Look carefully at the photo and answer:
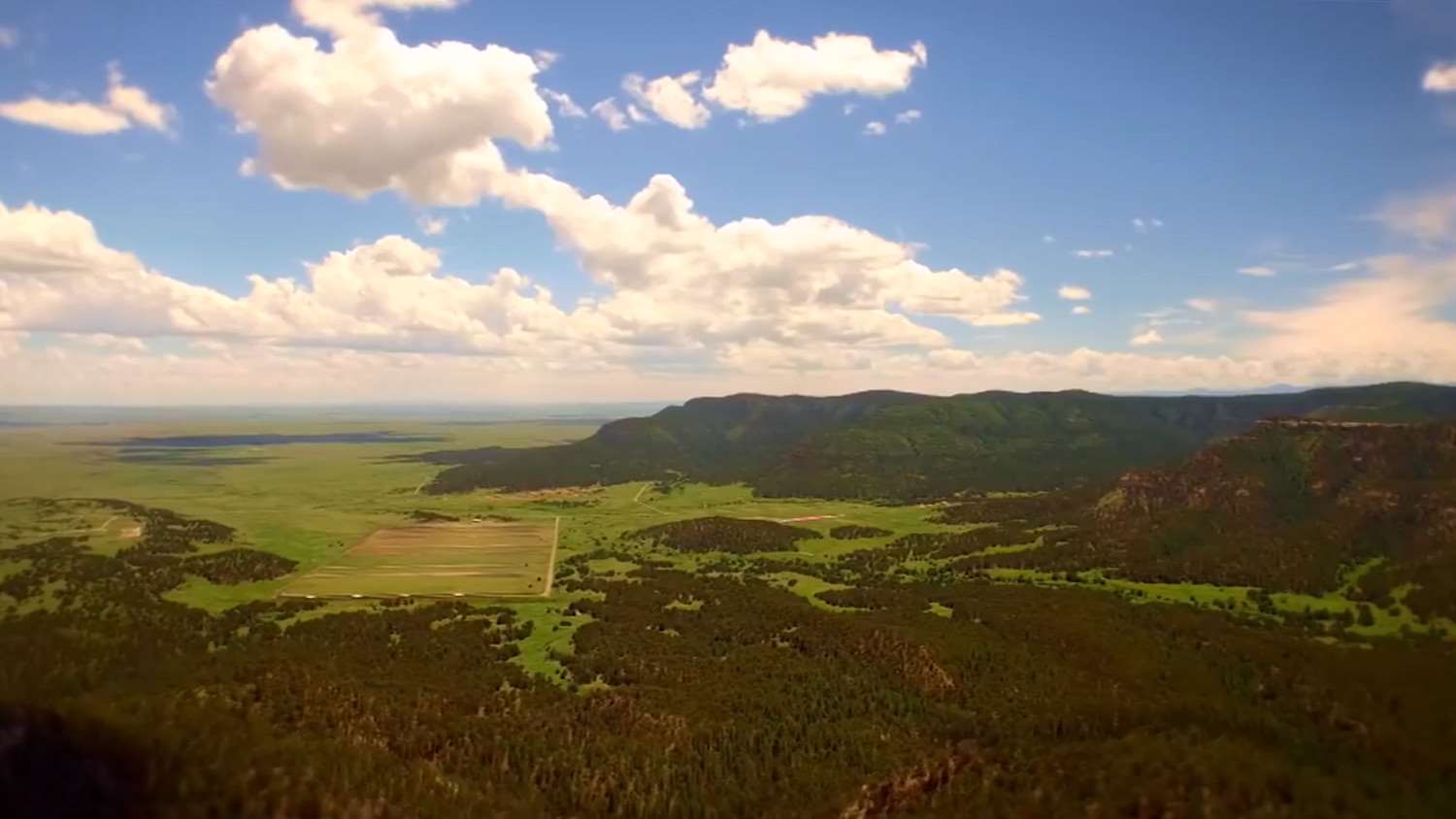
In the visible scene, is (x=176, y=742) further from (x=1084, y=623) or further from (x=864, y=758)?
(x=1084, y=623)

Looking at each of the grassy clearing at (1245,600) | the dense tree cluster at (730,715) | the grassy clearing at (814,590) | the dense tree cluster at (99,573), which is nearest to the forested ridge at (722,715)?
the dense tree cluster at (730,715)

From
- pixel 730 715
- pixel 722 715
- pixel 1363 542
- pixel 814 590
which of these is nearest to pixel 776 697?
pixel 730 715

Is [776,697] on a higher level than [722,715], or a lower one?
higher

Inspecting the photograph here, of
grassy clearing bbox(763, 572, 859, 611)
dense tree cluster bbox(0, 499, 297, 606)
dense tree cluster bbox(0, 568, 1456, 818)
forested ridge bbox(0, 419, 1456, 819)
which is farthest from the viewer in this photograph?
grassy clearing bbox(763, 572, 859, 611)

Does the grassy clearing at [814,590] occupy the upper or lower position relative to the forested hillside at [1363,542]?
lower

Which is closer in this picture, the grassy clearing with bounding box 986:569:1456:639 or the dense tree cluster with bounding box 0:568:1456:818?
the dense tree cluster with bounding box 0:568:1456:818

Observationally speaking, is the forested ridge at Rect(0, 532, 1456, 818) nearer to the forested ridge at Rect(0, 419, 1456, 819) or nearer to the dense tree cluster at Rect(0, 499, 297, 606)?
the forested ridge at Rect(0, 419, 1456, 819)

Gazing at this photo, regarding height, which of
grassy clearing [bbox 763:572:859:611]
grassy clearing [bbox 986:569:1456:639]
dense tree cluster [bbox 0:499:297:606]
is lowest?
grassy clearing [bbox 763:572:859:611]

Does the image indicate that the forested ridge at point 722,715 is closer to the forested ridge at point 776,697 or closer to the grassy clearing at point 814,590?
the forested ridge at point 776,697

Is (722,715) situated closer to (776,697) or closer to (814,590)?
(776,697)

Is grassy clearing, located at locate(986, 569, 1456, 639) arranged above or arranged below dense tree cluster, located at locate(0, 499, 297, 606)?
Result: below

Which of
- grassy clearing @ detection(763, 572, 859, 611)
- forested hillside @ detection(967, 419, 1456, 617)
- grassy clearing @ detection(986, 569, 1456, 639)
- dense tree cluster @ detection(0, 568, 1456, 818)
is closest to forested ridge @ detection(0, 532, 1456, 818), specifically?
dense tree cluster @ detection(0, 568, 1456, 818)

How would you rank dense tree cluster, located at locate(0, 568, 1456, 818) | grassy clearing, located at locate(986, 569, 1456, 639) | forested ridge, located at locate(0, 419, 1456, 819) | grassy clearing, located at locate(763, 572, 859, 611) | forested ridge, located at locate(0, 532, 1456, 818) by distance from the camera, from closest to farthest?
forested ridge, located at locate(0, 532, 1456, 818) < dense tree cluster, located at locate(0, 568, 1456, 818) < forested ridge, located at locate(0, 419, 1456, 819) < grassy clearing, located at locate(986, 569, 1456, 639) < grassy clearing, located at locate(763, 572, 859, 611)
